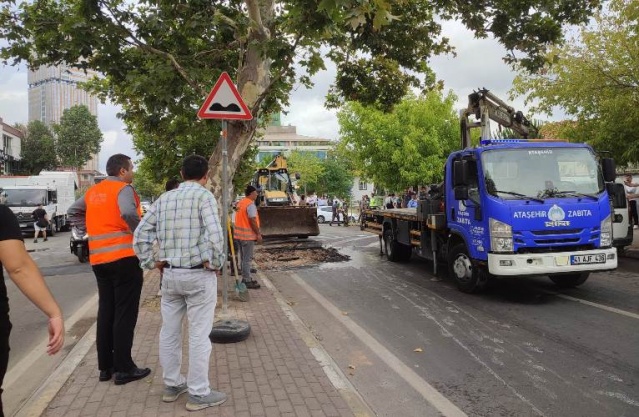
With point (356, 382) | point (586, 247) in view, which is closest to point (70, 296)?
point (356, 382)

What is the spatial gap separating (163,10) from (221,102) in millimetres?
3259

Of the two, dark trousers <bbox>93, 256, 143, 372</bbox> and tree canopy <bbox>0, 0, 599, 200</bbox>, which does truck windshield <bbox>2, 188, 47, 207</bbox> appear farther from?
dark trousers <bbox>93, 256, 143, 372</bbox>

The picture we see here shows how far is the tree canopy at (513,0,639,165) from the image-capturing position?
524 inches

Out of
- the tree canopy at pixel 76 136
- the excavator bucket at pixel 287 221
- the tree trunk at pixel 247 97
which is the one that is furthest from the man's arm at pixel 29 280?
the tree canopy at pixel 76 136

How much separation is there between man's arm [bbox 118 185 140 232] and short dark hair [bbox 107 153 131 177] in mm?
217

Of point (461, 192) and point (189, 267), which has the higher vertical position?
point (461, 192)

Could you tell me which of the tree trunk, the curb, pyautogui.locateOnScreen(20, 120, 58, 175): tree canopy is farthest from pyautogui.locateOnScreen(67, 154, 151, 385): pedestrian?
pyautogui.locateOnScreen(20, 120, 58, 175): tree canopy

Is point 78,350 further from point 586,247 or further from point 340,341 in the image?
point 586,247

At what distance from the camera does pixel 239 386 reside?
431 centimetres

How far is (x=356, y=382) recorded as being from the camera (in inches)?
184

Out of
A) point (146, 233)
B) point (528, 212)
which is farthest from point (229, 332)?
point (528, 212)

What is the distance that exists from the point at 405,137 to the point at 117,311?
1176 inches

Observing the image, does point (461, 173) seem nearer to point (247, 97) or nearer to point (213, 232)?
point (247, 97)

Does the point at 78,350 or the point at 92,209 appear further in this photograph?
the point at 78,350
